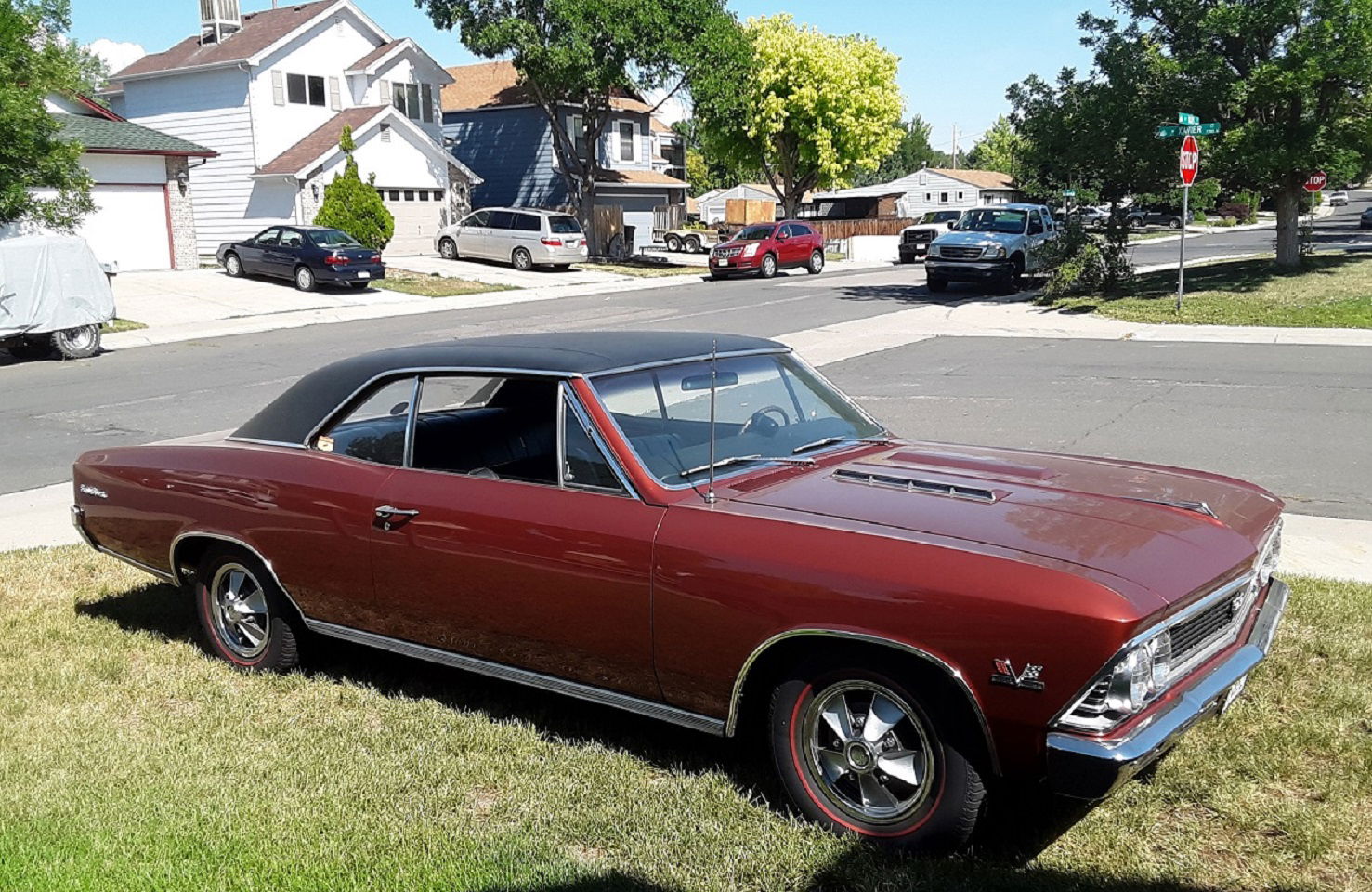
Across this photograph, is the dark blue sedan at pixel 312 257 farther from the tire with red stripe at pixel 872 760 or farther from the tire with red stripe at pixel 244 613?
the tire with red stripe at pixel 872 760

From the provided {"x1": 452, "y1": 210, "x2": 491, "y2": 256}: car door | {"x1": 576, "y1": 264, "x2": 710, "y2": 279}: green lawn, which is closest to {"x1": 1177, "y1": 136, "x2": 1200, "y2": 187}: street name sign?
{"x1": 576, "y1": 264, "x2": 710, "y2": 279}: green lawn

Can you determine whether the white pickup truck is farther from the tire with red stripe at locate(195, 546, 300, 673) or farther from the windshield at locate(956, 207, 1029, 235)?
the tire with red stripe at locate(195, 546, 300, 673)

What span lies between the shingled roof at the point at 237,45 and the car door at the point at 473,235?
814cm

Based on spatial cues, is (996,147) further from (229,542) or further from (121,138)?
(229,542)

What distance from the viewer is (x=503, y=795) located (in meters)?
4.17

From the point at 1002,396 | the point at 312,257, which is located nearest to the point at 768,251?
the point at 312,257

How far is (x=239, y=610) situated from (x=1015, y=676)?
3.66 metres

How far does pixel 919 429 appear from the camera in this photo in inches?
442

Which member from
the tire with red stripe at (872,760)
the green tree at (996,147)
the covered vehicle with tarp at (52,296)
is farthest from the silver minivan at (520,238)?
the green tree at (996,147)

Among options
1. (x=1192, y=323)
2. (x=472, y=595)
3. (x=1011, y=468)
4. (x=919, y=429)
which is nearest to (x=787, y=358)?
(x=1011, y=468)

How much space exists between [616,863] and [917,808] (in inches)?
36.7

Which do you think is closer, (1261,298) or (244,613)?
(244,613)

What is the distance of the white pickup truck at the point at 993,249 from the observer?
87.0 feet

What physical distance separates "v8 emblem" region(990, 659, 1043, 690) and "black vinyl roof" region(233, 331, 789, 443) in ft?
6.21
